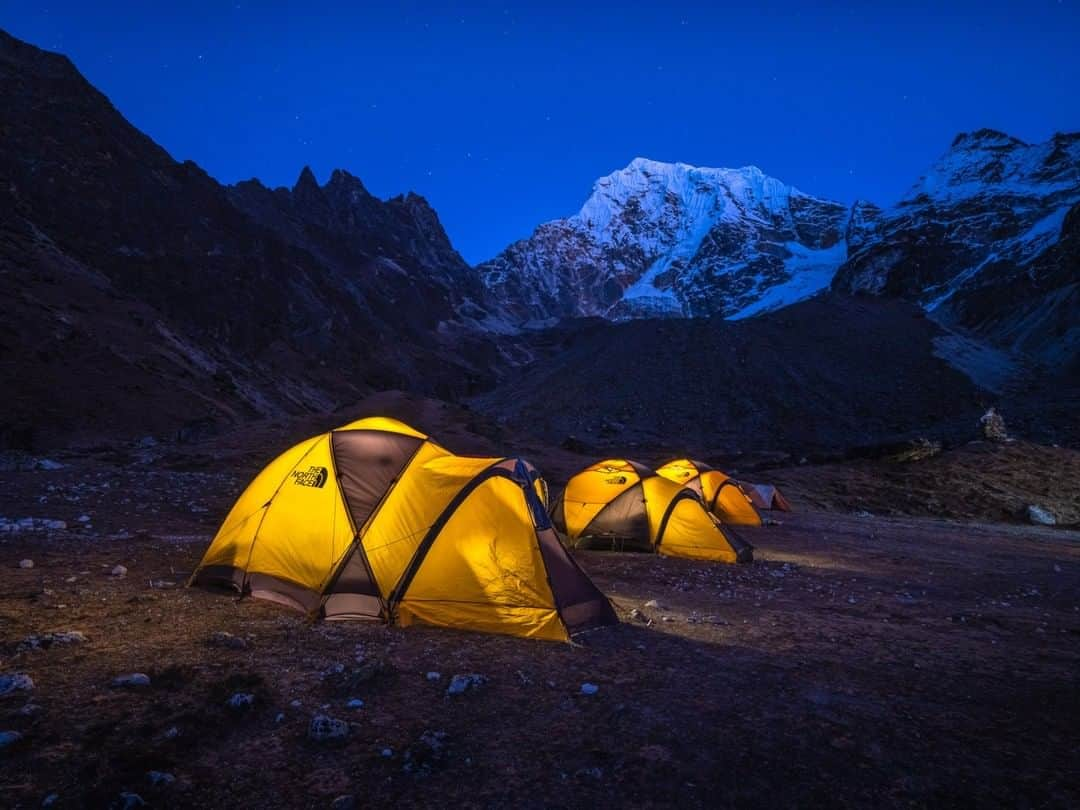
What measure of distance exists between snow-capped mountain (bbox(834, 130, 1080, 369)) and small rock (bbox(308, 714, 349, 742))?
87086mm

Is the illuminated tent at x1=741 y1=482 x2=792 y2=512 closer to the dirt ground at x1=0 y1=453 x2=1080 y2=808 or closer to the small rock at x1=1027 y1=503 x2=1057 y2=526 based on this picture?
the small rock at x1=1027 y1=503 x2=1057 y2=526

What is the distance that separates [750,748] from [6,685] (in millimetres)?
5525

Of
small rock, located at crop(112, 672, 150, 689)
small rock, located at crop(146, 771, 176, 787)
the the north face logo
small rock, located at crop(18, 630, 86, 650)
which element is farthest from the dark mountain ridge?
small rock, located at crop(146, 771, 176, 787)

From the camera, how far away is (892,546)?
15289 mm

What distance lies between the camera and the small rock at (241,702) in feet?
14.9

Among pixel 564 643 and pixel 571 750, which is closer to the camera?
pixel 571 750

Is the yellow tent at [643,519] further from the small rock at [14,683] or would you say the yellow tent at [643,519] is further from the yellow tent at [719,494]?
the small rock at [14,683]

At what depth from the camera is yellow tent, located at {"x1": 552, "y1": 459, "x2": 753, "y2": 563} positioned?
12.6 m

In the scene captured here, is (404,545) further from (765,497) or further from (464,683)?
(765,497)

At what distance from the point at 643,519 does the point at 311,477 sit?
7.42 m

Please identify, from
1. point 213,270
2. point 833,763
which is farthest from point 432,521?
point 213,270

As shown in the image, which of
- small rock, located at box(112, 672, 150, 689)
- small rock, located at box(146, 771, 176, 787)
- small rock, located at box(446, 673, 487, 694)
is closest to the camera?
small rock, located at box(146, 771, 176, 787)

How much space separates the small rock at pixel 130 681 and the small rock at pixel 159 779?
4.79ft

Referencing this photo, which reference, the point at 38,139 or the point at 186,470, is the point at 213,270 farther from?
the point at 186,470
